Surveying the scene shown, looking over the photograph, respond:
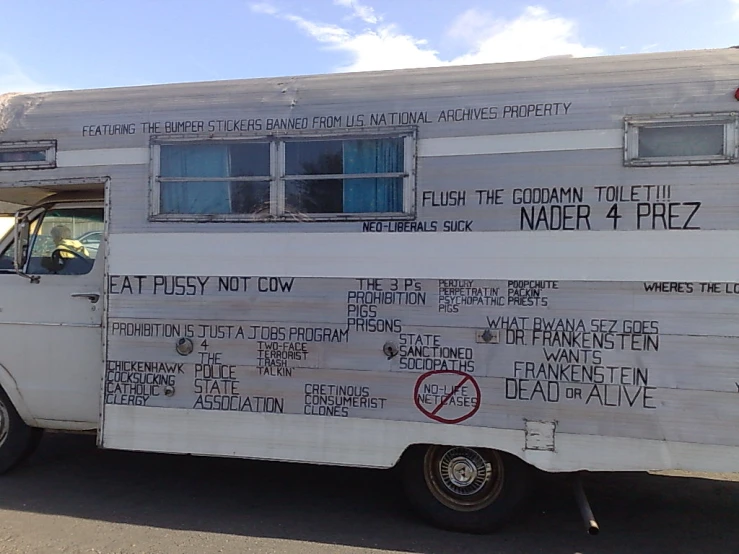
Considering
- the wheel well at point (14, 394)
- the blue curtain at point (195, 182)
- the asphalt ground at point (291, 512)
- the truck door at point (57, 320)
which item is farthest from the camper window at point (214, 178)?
the asphalt ground at point (291, 512)

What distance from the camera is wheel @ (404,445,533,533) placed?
4059mm

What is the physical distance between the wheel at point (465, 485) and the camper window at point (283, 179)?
1646 mm

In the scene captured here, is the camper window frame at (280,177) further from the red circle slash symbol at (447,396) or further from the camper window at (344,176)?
the red circle slash symbol at (447,396)

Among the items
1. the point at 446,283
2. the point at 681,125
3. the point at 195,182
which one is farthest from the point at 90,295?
the point at 681,125

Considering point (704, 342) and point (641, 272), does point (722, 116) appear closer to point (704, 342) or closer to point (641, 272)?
point (641, 272)

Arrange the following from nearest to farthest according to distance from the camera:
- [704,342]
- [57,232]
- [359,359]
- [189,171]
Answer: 1. [704,342]
2. [359,359]
3. [189,171]
4. [57,232]

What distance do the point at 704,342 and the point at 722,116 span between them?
4.37 ft

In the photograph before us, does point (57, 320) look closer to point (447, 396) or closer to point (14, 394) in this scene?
point (14, 394)

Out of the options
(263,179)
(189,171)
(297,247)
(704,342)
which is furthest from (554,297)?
(189,171)

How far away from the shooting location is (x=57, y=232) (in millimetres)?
4891

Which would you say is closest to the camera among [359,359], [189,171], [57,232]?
[359,359]

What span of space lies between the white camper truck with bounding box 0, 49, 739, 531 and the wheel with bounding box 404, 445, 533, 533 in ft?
0.05

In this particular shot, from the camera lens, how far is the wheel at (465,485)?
160 inches

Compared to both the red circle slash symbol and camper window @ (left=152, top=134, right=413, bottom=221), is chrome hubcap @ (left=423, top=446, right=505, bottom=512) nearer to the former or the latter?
the red circle slash symbol
